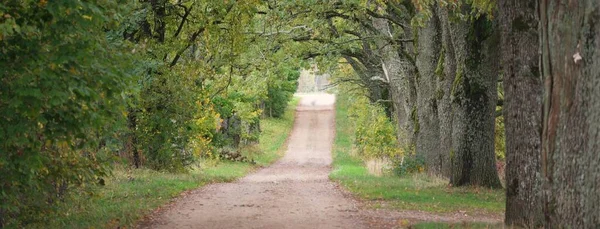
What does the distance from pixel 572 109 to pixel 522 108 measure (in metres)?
3.27

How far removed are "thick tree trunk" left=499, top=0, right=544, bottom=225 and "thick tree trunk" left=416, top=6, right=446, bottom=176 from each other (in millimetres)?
10301

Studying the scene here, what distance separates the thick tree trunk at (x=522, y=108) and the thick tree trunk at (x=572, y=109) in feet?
7.59

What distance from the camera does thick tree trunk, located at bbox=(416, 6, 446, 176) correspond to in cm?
2297

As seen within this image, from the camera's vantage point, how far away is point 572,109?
8680 mm

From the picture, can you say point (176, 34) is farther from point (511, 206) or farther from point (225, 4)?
point (511, 206)

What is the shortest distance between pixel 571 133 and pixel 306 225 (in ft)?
16.9

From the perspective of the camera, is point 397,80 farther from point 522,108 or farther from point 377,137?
point 522,108

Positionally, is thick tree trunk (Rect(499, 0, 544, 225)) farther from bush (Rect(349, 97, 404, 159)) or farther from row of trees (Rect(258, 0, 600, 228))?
bush (Rect(349, 97, 404, 159))

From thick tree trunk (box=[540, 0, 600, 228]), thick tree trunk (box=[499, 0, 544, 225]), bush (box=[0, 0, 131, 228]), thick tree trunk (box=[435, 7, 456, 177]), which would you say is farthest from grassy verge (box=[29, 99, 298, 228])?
thick tree trunk (box=[435, 7, 456, 177])

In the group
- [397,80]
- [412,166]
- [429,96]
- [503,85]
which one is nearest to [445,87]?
[429,96]

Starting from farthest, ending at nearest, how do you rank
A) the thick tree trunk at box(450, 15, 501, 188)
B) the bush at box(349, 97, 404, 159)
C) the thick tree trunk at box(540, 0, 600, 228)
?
1. the bush at box(349, 97, 404, 159)
2. the thick tree trunk at box(450, 15, 501, 188)
3. the thick tree trunk at box(540, 0, 600, 228)

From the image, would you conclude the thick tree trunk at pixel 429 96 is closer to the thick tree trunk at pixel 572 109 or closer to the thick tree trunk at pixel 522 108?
the thick tree trunk at pixel 522 108

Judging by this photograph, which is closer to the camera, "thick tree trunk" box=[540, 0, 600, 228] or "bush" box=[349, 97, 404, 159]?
"thick tree trunk" box=[540, 0, 600, 228]

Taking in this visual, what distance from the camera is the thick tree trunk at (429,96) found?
23.0 metres
